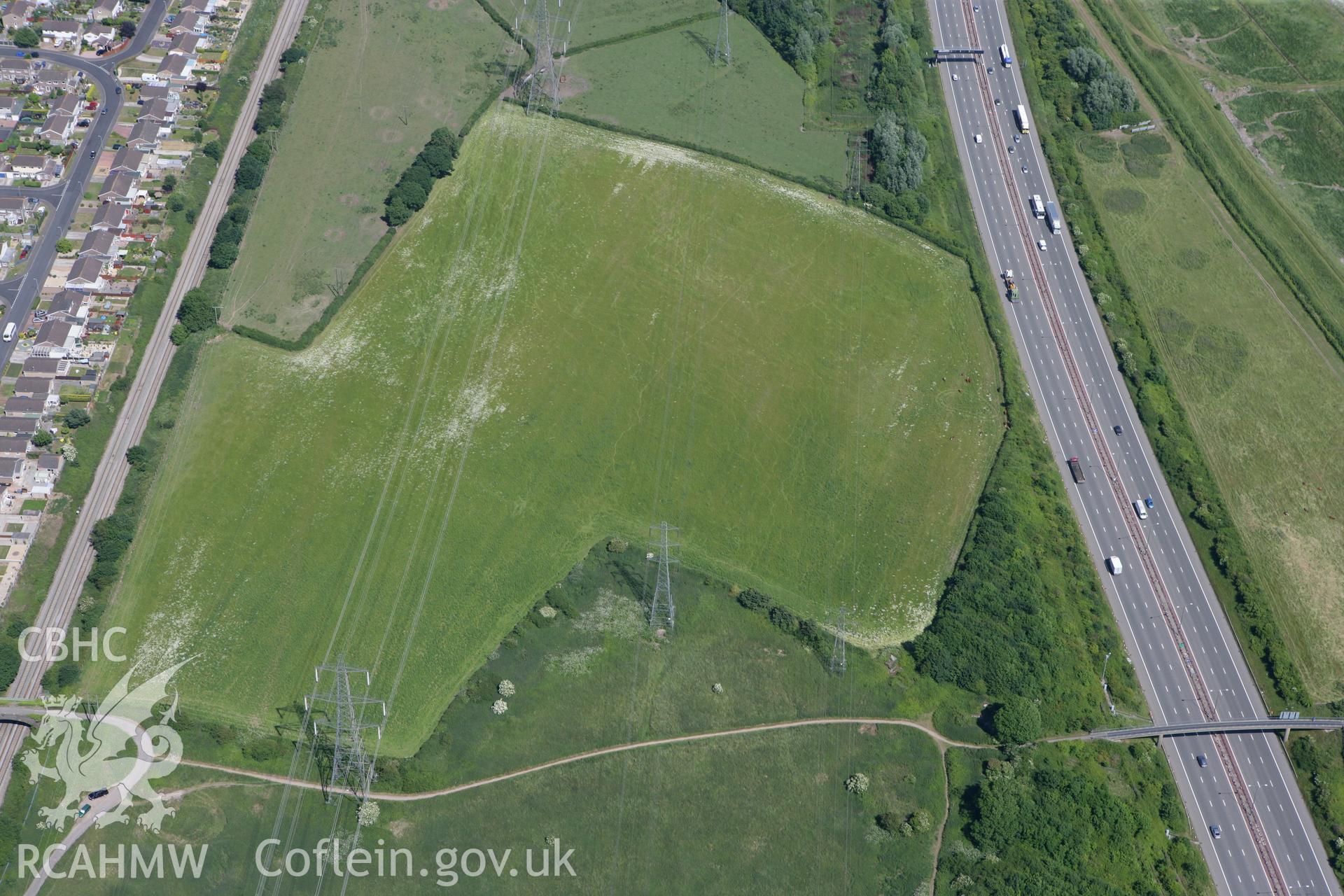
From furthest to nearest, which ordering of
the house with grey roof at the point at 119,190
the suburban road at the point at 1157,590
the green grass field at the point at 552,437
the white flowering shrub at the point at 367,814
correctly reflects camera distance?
the house with grey roof at the point at 119,190 → the green grass field at the point at 552,437 → the suburban road at the point at 1157,590 → the white flowering shrub at the point at 367,814

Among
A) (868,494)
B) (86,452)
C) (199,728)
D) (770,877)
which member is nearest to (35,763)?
(199,728)

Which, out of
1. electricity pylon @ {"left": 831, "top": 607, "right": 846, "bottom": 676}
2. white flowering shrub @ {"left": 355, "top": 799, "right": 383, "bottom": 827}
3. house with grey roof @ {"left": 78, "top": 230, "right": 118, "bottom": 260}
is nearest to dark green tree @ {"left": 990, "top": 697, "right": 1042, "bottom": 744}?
electricity pylon @ {"left": 831, "top": 607, "right": 846, "bottom": 676}

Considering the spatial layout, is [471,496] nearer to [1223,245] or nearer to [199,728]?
[199,728]

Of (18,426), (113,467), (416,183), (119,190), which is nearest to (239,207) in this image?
(119,190)

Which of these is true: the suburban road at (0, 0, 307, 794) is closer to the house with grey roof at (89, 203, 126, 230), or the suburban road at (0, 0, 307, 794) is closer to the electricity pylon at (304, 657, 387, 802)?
the house with grey roof at (89, 203, 126, 230)

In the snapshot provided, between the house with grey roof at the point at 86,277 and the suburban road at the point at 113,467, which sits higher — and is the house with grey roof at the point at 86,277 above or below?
above

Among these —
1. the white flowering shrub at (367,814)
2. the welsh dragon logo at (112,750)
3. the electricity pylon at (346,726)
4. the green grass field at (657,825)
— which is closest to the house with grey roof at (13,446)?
the welsh dragon logo at (112,750)

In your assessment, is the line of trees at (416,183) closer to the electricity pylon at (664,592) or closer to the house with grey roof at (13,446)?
the house with grey roof at (13,446)
